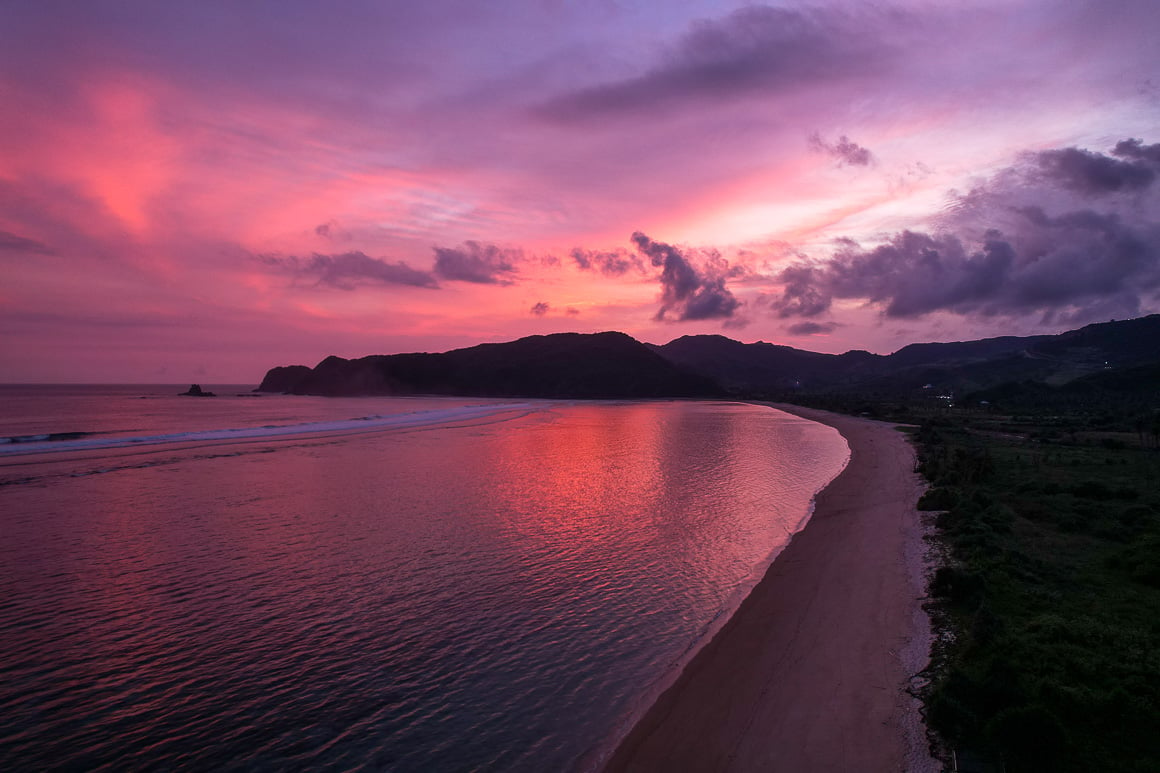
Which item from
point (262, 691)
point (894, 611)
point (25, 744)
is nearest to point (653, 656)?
point (894, 611)

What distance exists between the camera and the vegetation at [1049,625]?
723 centimetres

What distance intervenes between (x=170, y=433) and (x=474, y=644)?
53.7m

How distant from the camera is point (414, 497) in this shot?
80.4ft

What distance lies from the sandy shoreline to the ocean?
622 millimetres

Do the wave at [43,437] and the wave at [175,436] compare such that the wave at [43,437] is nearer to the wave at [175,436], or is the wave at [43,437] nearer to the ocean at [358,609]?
the wave at [175,436]

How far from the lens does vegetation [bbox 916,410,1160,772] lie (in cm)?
723

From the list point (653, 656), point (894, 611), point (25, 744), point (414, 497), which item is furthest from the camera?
point (414, 497)

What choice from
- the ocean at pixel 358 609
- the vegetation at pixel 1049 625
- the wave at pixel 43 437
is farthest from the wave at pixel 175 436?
the vegetation at pixel 1049 625

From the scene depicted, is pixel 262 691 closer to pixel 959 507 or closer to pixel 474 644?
pixel 474 644

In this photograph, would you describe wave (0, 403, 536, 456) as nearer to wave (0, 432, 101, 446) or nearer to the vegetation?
wave (0, 432, 101, 446)

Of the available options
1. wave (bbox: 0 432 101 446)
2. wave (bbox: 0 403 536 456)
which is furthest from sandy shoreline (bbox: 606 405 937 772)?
wave (bbox: 0 432 101 446)

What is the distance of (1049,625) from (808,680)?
4788mm

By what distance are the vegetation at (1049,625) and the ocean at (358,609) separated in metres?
4.33

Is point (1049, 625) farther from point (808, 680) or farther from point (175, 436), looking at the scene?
point (175, 436)
